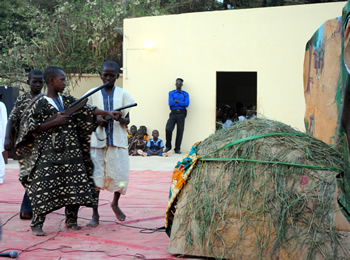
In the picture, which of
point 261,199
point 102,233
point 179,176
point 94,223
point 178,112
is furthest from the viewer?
point 178,112

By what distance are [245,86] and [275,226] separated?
54.7 ft

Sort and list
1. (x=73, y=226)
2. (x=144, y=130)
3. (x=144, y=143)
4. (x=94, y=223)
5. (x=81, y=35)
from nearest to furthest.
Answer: (x=73, y=226), (x=94, y=223), (x=144, y=143), (x=144, y=130), (x=81, y=35)

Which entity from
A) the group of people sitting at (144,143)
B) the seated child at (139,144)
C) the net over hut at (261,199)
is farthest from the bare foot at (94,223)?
the seated child at (139,144)

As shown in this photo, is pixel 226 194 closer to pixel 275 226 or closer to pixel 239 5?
pixel 275 226

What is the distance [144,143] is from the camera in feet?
42.7

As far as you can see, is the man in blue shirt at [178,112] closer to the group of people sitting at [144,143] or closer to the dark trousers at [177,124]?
the dark trousers at [177,124]

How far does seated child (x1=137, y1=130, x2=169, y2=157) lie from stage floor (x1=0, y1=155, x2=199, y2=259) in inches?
200

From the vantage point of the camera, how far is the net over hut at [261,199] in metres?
3.41

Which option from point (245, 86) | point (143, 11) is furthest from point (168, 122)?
point (245, 86)

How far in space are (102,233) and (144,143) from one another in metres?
8.38

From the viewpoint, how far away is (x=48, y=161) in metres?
4.60

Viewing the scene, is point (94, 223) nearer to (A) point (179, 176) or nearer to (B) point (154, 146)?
(A) point (179, 176)

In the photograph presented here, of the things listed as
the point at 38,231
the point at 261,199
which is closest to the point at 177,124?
the point at 38,231

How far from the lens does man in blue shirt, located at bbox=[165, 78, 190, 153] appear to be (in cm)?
1288
